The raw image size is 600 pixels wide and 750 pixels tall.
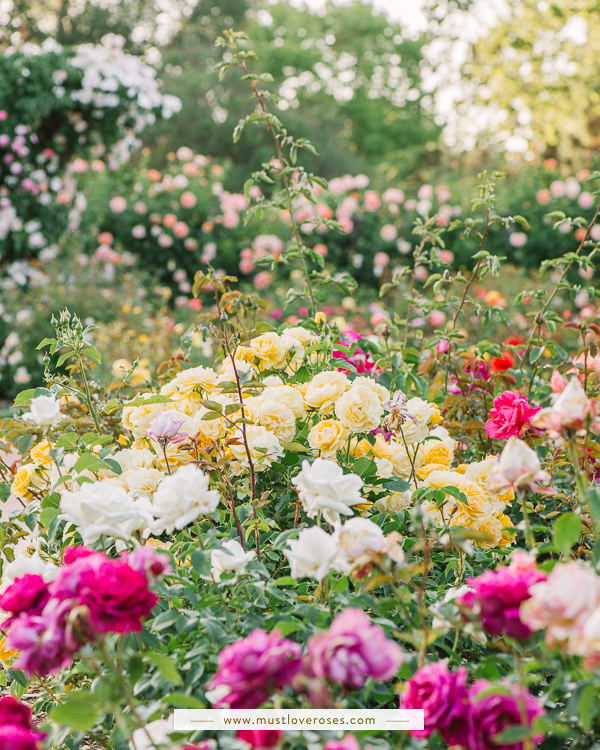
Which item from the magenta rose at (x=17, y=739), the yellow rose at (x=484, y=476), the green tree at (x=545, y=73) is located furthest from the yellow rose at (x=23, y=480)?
the green tree at (x=545, y=73)

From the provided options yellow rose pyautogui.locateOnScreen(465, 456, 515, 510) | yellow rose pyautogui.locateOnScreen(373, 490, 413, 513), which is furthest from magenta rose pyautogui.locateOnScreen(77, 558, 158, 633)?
yellow rose pyautogui.locateOnScreen(465, 456, 515, 510)

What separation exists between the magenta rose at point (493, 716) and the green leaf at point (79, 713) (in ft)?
1.75

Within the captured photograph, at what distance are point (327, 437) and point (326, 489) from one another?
438mm

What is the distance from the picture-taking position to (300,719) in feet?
3.33

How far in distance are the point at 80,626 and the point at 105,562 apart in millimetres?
108

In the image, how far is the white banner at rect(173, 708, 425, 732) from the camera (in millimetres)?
977

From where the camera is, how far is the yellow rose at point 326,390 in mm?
1758

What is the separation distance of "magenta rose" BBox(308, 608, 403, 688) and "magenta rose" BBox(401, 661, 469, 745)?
85 mm

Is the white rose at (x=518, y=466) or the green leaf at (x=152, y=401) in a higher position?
the white rose at (x=518, y=466)

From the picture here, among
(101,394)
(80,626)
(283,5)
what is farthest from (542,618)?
(283,5)

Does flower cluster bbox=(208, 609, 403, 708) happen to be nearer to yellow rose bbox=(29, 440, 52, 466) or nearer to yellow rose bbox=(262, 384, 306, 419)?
yellow rose bbox=(262, 384, 306, 419)

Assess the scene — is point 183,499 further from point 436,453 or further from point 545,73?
point 545,73

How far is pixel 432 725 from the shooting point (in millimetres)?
930

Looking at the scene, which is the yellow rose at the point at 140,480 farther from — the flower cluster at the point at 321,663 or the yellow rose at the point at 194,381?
the flower cluster at the point at 321,663
